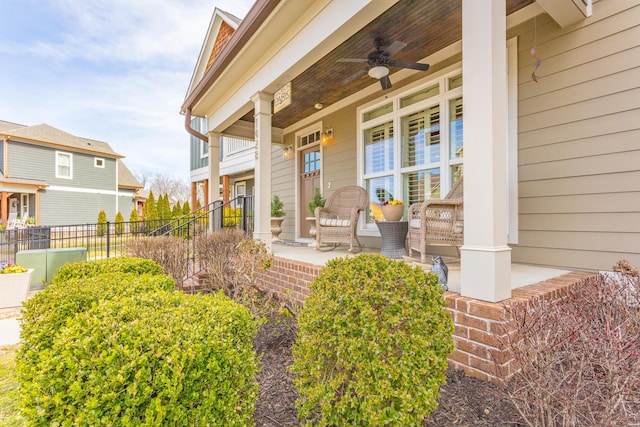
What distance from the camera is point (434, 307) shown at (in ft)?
4.96

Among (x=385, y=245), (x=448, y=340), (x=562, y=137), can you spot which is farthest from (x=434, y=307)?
(x=562, y=137)

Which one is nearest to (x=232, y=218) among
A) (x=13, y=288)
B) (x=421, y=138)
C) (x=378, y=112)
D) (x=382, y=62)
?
(x=13, y=288)

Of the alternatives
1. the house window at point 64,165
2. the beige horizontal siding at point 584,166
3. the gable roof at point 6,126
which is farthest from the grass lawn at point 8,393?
the gable roof at point 6,126

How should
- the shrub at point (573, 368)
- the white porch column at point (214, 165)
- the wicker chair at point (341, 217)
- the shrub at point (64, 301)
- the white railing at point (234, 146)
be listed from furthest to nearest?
1. the white railing at point (234, 146)
2. the white porch column at point (214, 165)
3. the wicker chair at point (341, 217)
4. the shrub at point (64, 301)
5. the shrub at point (573, 368)

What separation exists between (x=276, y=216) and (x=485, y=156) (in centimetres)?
548

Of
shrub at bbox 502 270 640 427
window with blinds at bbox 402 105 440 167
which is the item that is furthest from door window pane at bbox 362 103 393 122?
shrub at bbox 502 270 640 427

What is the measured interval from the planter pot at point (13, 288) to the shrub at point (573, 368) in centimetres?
572

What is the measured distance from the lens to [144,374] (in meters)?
1.01

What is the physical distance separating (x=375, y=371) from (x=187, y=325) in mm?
798

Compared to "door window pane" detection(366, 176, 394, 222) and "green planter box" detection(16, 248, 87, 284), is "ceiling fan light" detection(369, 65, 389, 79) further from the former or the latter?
"green planter box" detection(16, 248, 87, 284)

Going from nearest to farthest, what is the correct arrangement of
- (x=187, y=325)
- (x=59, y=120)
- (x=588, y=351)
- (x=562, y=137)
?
1. (x=187, y=325)
2. (x=588, y=351)
3. (x=562, y=137)
4. (x=59, y=120)

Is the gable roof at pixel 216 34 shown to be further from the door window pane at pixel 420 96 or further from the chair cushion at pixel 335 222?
the chair cushion at pixel 335 222

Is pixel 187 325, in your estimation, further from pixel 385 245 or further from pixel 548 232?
pixel 548 232

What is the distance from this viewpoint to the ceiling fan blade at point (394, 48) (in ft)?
10.9
